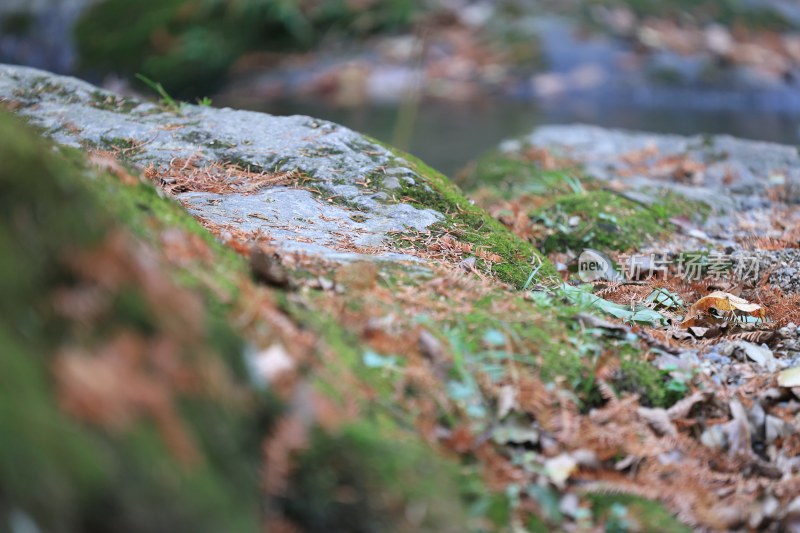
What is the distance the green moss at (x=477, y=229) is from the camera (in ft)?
9.43

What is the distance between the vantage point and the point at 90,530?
113 cm

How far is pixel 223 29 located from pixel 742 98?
759cm

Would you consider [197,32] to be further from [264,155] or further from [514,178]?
[264,155]

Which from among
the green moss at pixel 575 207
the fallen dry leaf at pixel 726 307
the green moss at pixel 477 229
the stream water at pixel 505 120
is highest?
the green moss at pixel 477 229

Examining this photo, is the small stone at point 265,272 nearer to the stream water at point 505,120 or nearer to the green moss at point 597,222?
the green moss at point 597,222

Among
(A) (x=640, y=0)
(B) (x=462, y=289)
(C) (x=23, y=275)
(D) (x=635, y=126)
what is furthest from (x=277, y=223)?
(A) (x=640, y=0)

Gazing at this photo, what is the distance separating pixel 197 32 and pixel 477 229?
28.2ft

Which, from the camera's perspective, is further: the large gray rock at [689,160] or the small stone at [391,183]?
the large gray rock at [689,160]

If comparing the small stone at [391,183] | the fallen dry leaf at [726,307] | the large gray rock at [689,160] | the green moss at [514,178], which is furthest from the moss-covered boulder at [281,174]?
the large gray rock at [689,160]

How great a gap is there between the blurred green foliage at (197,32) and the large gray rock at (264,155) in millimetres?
6365

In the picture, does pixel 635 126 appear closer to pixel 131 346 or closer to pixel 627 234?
pixel 627 234

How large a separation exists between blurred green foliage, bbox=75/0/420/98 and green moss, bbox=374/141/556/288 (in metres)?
7.68

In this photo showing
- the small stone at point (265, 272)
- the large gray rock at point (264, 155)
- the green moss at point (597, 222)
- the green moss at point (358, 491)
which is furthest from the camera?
the green moss at point (597, 222)

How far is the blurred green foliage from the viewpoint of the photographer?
10.2 m
